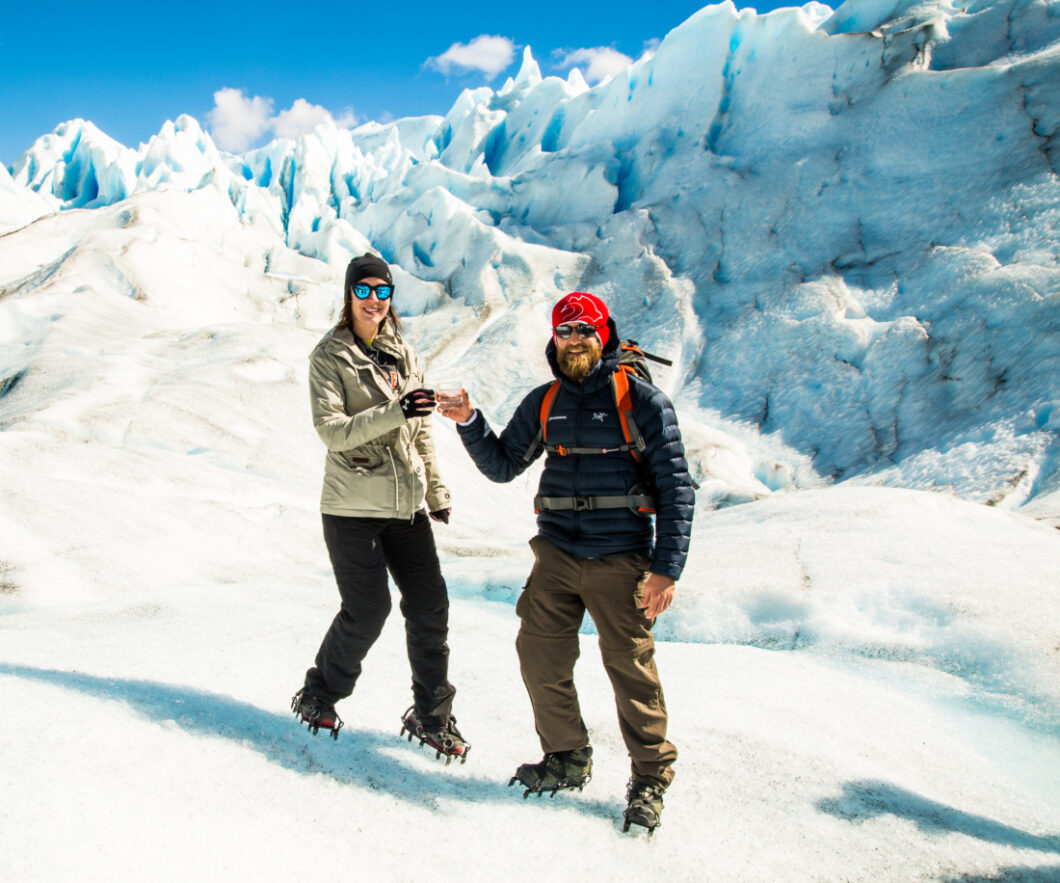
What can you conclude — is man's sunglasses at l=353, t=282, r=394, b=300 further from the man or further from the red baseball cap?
the red baseball cap

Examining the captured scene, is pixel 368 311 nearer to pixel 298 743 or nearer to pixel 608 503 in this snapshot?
pixel 608 503

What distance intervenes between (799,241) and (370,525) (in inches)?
919

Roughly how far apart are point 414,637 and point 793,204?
2496cm

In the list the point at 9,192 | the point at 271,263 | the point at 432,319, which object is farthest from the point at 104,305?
the point at 9,192

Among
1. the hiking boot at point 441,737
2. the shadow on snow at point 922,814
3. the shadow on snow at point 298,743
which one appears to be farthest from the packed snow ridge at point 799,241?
the shadow on snow at point 298,743

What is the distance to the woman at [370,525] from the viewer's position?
2943 mm

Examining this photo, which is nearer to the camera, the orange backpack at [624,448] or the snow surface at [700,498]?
the snow surface at [700,498]

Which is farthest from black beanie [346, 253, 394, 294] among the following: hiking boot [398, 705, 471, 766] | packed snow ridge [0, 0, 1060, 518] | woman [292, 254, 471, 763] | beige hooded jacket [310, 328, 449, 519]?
packed snow ridge [0, 0, 1060, 518]

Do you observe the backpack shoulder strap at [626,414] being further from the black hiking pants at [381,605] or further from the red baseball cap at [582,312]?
the black hiking pants at [381,605]

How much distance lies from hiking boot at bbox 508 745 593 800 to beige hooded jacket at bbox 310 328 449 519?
1.24 m

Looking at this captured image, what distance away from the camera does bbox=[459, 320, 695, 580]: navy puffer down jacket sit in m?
2.66

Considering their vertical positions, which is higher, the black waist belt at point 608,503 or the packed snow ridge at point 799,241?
the packed snow ridge at point 799,241

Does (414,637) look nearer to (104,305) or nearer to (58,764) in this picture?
(58,764)

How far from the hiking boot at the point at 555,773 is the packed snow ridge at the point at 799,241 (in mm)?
9739
